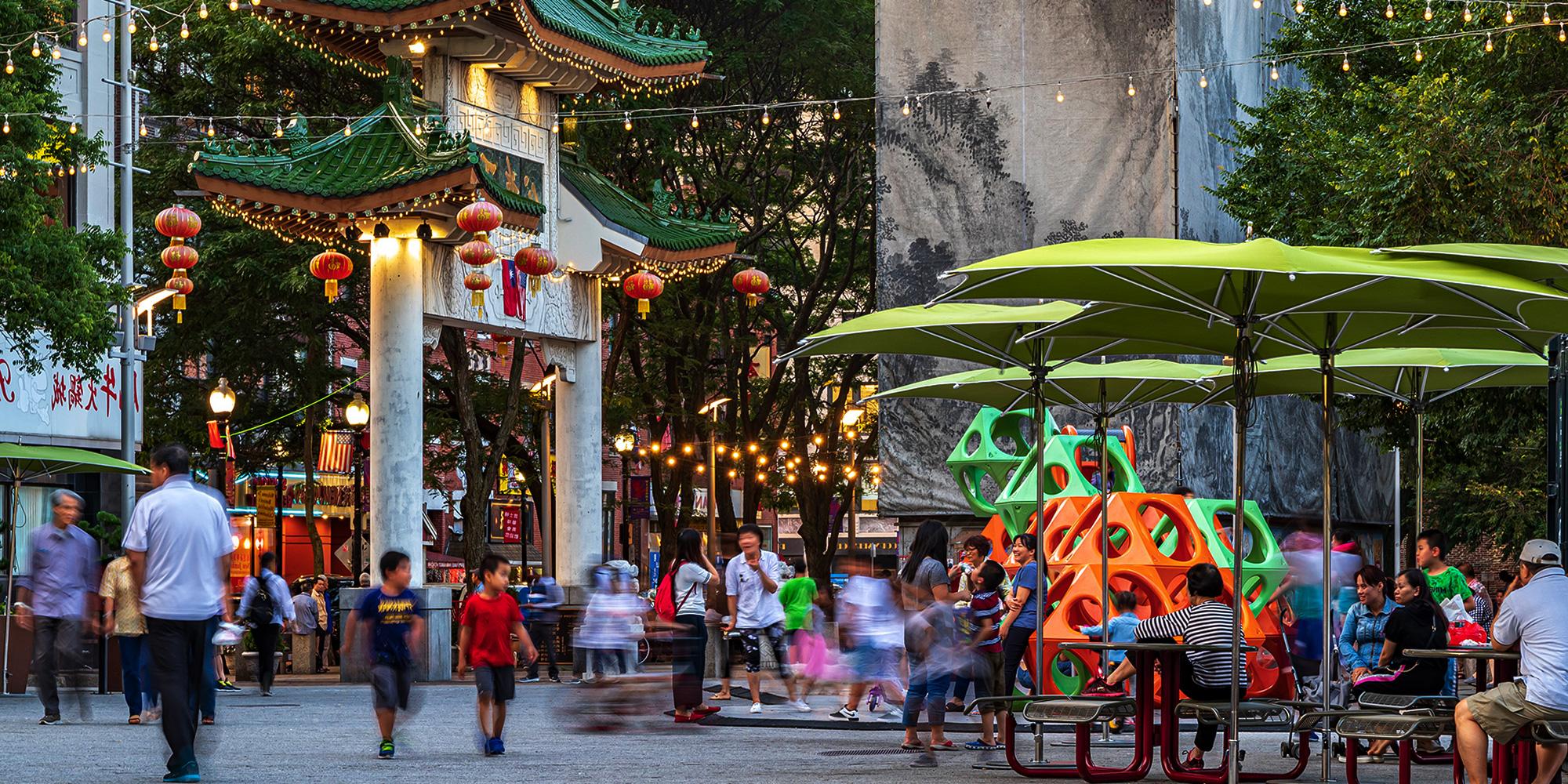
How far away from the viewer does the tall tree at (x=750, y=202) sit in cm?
3603

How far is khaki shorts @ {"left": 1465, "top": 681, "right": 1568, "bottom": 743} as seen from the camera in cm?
1033

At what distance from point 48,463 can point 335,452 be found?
26.9 m

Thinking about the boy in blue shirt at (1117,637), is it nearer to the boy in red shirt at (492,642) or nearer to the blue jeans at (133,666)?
the boy in red shirt at (492,642)

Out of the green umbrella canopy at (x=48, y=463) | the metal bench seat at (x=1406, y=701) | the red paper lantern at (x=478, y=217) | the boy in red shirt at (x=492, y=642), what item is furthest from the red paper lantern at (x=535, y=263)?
the metal bench seat at (x=1406, y=701)

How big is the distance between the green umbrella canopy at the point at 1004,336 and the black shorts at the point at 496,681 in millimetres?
2932

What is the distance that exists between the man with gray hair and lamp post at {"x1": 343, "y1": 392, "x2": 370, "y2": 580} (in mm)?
14827

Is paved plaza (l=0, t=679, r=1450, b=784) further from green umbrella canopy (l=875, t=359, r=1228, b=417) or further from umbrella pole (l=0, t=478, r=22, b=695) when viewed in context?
green umbrella canopy (l=875, t=359, r=1228, b=417)

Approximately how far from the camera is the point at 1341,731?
35.8ft

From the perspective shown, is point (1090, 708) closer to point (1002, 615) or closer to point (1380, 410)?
point (1002, 615)

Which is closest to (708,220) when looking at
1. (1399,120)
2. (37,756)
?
(1399,120)

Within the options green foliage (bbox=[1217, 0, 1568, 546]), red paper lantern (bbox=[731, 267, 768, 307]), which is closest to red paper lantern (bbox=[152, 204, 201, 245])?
red paper lantern (bbox=[731, 267, 768, 307])

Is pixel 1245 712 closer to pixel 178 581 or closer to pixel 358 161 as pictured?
pixel 178 581

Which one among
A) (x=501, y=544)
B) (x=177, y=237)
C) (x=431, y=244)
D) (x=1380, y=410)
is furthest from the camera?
(x=501, y=544)

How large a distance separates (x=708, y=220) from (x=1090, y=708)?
56.8 ft
